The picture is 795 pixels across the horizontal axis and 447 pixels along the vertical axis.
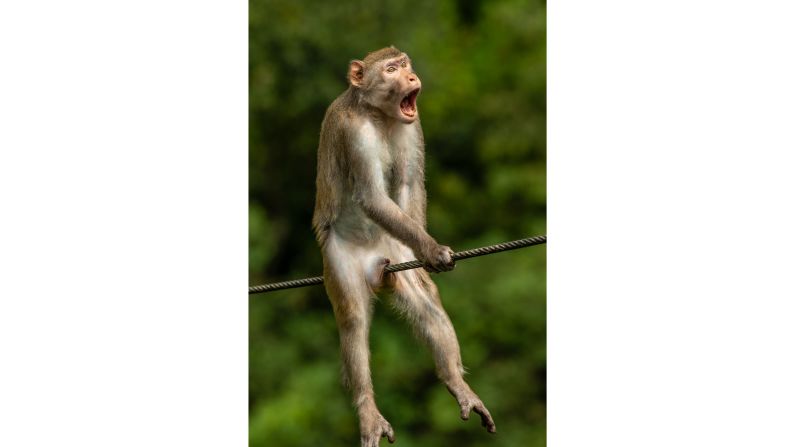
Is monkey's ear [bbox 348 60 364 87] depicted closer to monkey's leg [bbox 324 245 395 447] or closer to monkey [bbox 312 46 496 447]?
monkey [bbox 312 46 496 447]

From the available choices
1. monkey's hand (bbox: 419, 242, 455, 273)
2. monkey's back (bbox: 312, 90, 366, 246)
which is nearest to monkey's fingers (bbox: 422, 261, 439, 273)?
monkey's hand (bbox: 419, 242, 455, 273)

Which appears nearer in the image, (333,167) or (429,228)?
(333,167)

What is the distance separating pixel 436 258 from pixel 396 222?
0.23 meters

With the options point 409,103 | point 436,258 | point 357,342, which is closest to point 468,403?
point 357,342

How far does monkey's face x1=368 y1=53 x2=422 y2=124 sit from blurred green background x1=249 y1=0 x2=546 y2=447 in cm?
415

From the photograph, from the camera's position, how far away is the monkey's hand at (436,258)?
443 cm

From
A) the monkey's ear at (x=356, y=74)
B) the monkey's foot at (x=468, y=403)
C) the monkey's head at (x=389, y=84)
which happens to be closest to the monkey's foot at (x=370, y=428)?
the monkey's foot at (x=468, y=403)

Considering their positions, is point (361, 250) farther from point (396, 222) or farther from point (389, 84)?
point (389, 84)

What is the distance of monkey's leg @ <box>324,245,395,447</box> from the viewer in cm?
462

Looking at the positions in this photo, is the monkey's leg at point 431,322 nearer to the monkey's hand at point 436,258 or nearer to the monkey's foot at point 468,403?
the monkey's foot at point 468,403

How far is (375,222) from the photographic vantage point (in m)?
4.64

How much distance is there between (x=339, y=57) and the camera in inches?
374
